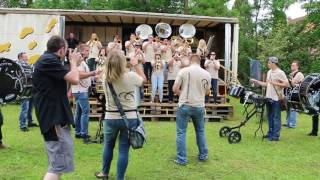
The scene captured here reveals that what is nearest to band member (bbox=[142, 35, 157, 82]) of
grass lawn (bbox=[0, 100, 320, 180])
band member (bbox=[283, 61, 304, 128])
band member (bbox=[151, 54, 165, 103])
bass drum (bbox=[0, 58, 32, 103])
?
band member (bbox=[151, 54, 165, 103])

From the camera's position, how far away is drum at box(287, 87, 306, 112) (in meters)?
10.7

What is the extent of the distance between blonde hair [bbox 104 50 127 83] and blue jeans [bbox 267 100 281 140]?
5348 millimetres

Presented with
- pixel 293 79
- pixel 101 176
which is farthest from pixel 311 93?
pixel 101 176

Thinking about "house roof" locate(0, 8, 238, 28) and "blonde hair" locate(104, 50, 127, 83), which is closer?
"blonde hair" locate(104, 50, 127, 83)

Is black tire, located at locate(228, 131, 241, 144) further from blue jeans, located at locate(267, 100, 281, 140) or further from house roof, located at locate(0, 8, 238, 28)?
house roof, located at locate(0, 8, 238, 28)

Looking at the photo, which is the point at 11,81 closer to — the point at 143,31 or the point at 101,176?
the point at 101,176

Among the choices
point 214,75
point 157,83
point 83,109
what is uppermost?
point 214,75

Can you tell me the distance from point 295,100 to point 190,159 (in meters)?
3.78

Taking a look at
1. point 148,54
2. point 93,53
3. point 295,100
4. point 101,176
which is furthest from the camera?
point 93,53

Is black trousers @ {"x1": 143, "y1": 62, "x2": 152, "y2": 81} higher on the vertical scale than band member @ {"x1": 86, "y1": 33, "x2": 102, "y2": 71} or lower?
lower

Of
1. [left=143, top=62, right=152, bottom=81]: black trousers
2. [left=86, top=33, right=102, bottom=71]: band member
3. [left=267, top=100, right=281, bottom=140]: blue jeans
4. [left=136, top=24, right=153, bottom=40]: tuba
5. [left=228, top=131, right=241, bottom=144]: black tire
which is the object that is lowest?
[left=228, top=131, right=241, bottom=144]: black tire

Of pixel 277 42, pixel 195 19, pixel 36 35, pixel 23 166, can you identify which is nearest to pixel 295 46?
pixel 277 42

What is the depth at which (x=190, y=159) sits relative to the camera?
8.27 metres

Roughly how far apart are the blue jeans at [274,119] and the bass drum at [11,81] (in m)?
5.27
